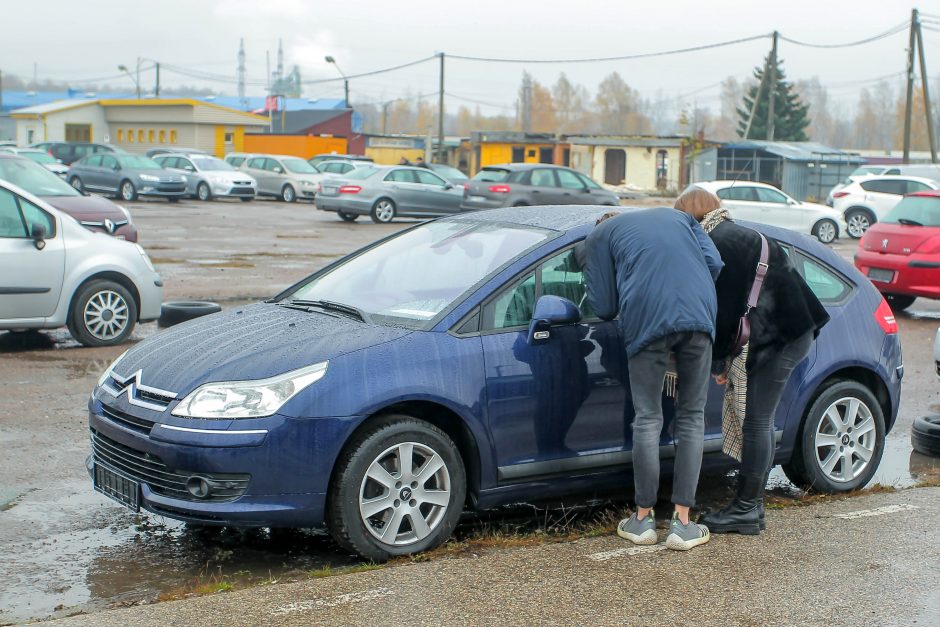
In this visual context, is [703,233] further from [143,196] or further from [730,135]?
[730,135]

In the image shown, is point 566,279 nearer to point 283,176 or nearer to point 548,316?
point 548,316

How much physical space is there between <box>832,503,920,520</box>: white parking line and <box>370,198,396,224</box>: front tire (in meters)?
24.5

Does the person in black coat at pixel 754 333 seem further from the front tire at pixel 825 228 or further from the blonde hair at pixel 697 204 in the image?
the front tire at pixel 825 228

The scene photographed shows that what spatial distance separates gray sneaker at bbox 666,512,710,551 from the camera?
5281mm

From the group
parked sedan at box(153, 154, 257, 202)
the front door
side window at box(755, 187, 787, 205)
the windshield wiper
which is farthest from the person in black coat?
parked sedan at box(153, 154, 257, 202)

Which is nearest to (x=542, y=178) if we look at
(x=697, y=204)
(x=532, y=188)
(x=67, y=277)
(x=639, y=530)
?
(x=532, y=188)

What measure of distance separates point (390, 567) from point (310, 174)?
117 ft

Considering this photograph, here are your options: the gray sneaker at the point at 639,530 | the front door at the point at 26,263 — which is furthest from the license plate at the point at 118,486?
the front door at the point at 26,263

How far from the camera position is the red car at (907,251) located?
1409cm

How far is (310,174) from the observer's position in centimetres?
3978

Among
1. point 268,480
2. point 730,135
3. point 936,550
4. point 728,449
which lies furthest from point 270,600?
point 730,135

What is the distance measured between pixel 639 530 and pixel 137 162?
33309mm

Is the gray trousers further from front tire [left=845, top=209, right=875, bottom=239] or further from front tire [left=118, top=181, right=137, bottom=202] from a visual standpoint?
front tire [left=118, top=181, right=137, bottom=202]

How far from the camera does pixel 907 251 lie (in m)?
14.3
